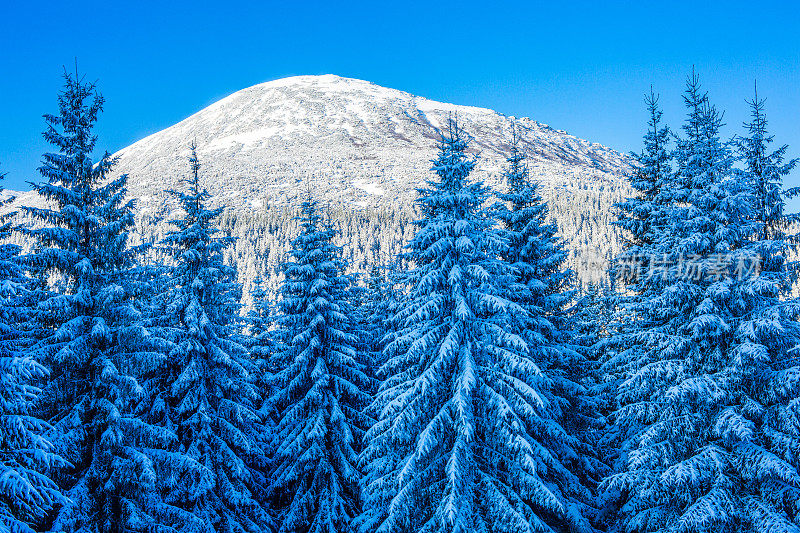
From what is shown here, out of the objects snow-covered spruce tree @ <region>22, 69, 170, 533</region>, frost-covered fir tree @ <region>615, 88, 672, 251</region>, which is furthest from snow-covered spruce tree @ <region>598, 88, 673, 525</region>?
snow-covered spruce tree @ <region>22, 69, 170, 533</region>

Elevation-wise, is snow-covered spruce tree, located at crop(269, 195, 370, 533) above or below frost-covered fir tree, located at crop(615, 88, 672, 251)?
below

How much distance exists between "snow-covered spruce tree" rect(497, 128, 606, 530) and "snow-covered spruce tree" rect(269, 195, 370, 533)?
6.84 m

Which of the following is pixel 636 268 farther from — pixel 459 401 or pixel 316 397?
pixel 316 397

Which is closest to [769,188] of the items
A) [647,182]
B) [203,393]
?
[647,182]

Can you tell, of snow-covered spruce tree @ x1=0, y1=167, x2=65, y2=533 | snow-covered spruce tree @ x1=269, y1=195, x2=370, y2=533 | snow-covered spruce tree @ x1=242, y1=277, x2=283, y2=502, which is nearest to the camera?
snow-covered spruce tree @ x1=0, y1=167, x2=65, y2=533

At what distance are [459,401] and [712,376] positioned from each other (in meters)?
6.76

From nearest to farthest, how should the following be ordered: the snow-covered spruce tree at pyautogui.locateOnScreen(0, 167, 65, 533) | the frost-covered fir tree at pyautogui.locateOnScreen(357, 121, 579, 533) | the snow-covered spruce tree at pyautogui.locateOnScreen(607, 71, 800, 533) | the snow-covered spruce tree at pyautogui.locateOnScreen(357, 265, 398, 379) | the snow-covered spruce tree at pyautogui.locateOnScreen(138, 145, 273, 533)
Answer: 1. the snow-covered spruce tree at pyautogui.locateOnScreen(0, 167, 65, 533)
2. the snow-covered spruce tree at pyautogui.locateOnScreen(607, 71, 800, 533)
3. the frost-covered fir tree at pyautogui.locateOnScreen(357, 121, 579, 533)
4. the snow-covered spruce tree at pyautogui.locateOnScreen(138, 145, 273, 533)
5. the snow-covered spruce tree at pyautogui.locateOnScreen(357, 265, 398, 379)

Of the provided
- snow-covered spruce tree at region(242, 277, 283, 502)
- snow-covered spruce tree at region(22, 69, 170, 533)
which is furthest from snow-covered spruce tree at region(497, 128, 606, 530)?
snow-covered spruce tree at region(22, 69, 170, 533)

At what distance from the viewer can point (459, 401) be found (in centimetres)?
1172

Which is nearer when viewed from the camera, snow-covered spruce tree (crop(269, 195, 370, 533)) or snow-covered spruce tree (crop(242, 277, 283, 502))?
snow-covered spruce tree (crop(269, 195, 370, 533))

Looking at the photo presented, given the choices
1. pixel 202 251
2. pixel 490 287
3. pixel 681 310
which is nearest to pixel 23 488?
pixel 202 251

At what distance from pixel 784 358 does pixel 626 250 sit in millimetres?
6493

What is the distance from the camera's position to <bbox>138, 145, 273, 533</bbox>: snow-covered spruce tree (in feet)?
48.6

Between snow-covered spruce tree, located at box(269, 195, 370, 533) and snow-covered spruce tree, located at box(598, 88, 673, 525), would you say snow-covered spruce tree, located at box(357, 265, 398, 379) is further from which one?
snow-covered spruce tree, located at box(598, 88, 673, 525)
